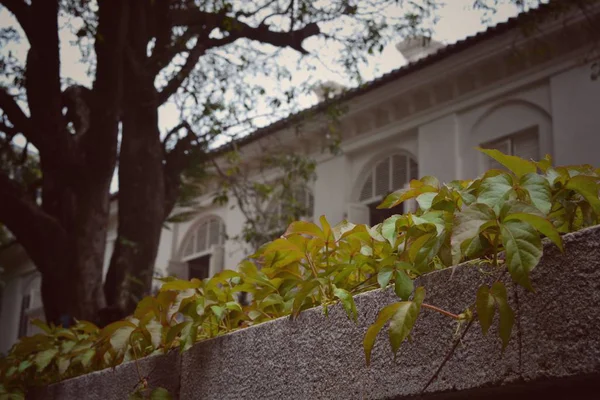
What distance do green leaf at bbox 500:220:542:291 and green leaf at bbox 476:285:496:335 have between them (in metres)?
0.08

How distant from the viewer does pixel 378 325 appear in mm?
1745

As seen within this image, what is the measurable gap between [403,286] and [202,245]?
753 inches

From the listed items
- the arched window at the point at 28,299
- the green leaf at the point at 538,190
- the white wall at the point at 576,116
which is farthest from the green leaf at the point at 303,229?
the arched window at the point at 28,299

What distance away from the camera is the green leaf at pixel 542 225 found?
1.52m

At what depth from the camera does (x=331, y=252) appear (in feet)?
7.95

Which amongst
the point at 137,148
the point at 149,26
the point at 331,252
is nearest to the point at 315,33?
the point at 149,26

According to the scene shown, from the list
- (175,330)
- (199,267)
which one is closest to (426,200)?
(175,330)

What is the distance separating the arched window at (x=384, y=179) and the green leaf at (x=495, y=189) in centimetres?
1417

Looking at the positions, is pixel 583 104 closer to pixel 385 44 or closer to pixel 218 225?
pixel 385 44

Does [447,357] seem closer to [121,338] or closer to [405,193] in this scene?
[405,193]

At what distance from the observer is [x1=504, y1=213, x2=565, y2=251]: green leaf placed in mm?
1516

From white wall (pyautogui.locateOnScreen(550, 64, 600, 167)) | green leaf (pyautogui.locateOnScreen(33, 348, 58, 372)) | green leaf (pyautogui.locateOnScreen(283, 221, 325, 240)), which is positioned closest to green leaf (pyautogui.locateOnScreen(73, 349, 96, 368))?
green leaf (pyautogui.locateOnScreen(33, 348, 58, 372))

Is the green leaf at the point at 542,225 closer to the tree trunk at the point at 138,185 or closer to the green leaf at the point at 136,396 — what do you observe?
the green leaf at the point at 136,396

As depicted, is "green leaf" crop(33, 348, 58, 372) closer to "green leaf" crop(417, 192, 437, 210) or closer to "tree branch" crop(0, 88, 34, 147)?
"green leaf" crop(417, 192, 437, 210)
